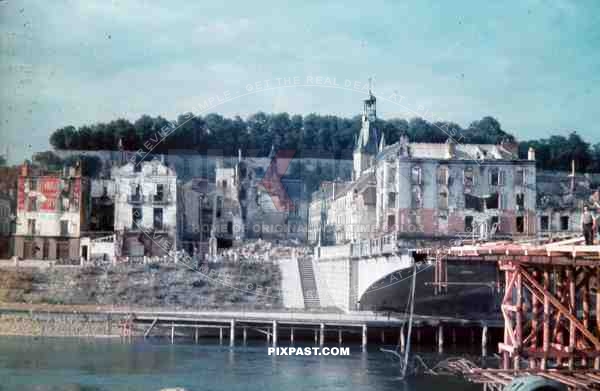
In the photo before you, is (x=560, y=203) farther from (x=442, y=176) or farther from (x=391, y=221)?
(x=391, y=221)

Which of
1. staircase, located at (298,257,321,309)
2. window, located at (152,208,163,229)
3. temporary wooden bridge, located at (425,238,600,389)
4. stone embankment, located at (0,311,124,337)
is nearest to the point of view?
temporary wooden bridge, located at (425,238,600,389)

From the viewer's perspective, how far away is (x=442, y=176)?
5297cm

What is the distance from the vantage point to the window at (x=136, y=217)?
5728cm

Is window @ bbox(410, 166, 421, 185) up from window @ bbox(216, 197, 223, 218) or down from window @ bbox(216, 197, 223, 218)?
up

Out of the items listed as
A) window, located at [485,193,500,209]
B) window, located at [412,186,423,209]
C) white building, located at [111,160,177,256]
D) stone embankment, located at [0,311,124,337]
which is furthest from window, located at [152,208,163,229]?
window, located at [485,193,500,209]

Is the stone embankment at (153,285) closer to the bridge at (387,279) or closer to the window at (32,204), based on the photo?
the bridge at (387,279)

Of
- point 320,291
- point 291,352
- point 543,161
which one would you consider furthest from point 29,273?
point 543,161

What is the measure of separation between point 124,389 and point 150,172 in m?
29.3

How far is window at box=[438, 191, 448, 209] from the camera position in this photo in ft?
174

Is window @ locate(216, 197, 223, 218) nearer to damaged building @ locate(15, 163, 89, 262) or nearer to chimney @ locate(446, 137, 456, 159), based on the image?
damaged building @ locate(15, 163, 89, 262)

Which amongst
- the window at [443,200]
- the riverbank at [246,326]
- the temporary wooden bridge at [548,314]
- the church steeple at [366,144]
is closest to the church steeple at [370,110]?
the church steeple at [366,144]

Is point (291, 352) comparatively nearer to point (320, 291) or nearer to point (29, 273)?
point (320, 291)

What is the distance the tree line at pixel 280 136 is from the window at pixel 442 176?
10.4 metres

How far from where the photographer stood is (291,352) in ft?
127
